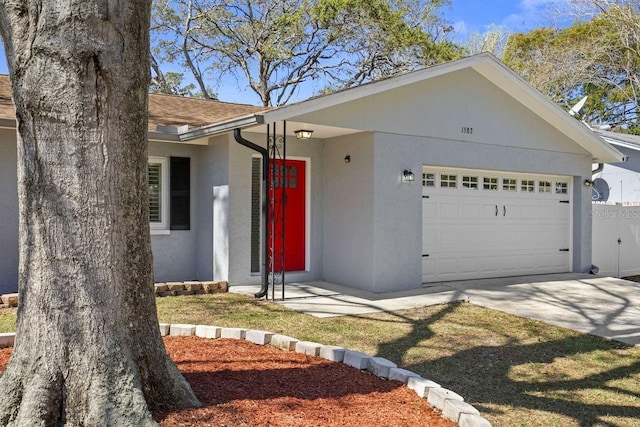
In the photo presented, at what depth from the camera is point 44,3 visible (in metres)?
2.79

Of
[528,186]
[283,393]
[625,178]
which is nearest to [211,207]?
[283,393]

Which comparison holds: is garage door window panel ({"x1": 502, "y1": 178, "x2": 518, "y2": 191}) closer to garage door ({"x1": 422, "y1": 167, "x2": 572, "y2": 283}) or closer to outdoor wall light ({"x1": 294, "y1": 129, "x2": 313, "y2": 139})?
garage door ({"x1": 422, "y1": 167, "x2": 572, "y2": 283})

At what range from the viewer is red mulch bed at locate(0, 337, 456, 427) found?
3109 mm

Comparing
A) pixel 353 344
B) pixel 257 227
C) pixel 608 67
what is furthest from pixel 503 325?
pixel 608 67

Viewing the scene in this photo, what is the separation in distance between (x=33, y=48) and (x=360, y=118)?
20.3ft

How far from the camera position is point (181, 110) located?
1103 centimetres

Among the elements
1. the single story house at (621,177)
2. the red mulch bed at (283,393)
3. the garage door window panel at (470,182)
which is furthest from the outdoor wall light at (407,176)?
the single story house at (621,177)

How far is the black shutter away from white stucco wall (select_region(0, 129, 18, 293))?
2350 mm

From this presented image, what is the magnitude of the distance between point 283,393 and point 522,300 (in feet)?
19.6

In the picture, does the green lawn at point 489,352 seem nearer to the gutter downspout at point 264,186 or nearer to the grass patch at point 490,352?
the grass patch at point 490,352

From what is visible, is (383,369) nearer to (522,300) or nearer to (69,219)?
(69,219)

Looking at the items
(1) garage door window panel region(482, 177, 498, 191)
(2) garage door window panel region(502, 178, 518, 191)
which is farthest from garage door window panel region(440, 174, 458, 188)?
(2) garage door window panel region(502, 178, 518, 191)

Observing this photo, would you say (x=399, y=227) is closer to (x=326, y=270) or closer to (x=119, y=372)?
(x=326, y=270)

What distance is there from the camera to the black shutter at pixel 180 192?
9.32m
